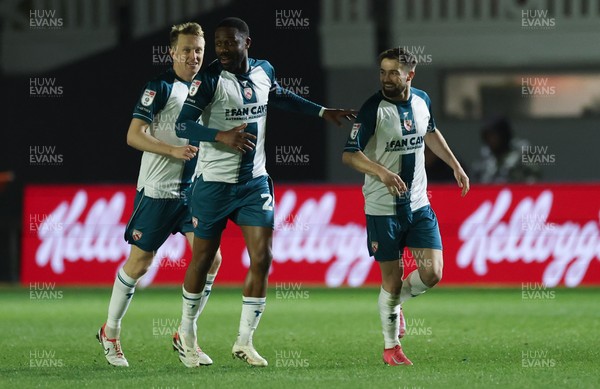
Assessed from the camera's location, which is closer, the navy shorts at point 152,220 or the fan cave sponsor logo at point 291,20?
the navy shorts at point 152,220

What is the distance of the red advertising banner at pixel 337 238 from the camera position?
1555cm

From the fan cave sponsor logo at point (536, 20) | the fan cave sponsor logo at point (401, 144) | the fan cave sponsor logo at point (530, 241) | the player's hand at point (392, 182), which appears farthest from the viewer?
the fan cave sponsor logo at point (536, 20)

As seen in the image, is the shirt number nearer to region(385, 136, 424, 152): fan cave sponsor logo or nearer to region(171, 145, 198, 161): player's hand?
region(171, 145, 198, 161): player's hand

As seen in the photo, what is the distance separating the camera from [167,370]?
8773 mm

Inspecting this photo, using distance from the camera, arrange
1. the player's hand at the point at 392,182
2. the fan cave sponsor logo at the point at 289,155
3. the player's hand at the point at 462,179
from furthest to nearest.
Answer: the fan cave sponsor logo at the point at 289,155, the player's hand at the point at 462,179, the player's hand at the point at 392,182

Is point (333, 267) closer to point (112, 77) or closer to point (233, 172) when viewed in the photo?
point (112, 77)

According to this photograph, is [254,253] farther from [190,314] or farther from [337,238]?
[337,238]

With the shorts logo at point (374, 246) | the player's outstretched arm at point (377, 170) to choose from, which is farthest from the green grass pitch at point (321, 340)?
the player's outstretched arm at point (377, 170)

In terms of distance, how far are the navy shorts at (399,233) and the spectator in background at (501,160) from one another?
9.30 metres

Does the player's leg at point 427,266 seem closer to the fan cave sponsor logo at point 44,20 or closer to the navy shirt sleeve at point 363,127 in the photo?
the navy shirt sleeve at point 363,127

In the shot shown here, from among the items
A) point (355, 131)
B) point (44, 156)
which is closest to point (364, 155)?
point (355, 131)

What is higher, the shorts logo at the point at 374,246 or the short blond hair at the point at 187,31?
the short blond hair at the point at 187,31

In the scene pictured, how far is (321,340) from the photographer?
1067 cm

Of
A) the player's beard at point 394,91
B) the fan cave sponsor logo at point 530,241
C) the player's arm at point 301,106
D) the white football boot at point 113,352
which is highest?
the player's beard at point 394,91
